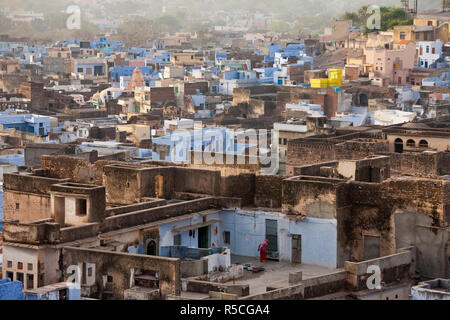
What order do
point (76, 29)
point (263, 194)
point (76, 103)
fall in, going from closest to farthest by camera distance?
point (263, 194)
point (76, 103)
point (76, 29)

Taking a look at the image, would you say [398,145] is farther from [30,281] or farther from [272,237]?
[30,281]

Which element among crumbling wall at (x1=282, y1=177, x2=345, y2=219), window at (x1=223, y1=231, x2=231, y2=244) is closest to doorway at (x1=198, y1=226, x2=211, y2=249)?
window at (x1=223, y1=231, x2=231, y2=244)

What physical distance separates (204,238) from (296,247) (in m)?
1.57

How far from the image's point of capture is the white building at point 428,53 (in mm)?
57062

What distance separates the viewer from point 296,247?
1928 cm

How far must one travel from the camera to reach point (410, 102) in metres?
44.4

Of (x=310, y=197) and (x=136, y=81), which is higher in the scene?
(x=310, y=197)

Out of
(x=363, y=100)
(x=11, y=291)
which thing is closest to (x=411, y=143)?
(x=11, y=291)

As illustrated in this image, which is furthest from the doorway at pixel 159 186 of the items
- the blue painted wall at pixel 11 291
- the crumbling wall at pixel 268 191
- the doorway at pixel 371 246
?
the blue painted wall at pixel 11 291

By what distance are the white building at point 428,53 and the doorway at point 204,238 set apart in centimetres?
3837

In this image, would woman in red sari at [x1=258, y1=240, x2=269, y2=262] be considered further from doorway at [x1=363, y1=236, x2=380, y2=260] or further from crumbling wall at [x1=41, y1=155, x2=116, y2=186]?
crumbling wall at [x1=41, y1=155, x2=116, y2=186]
